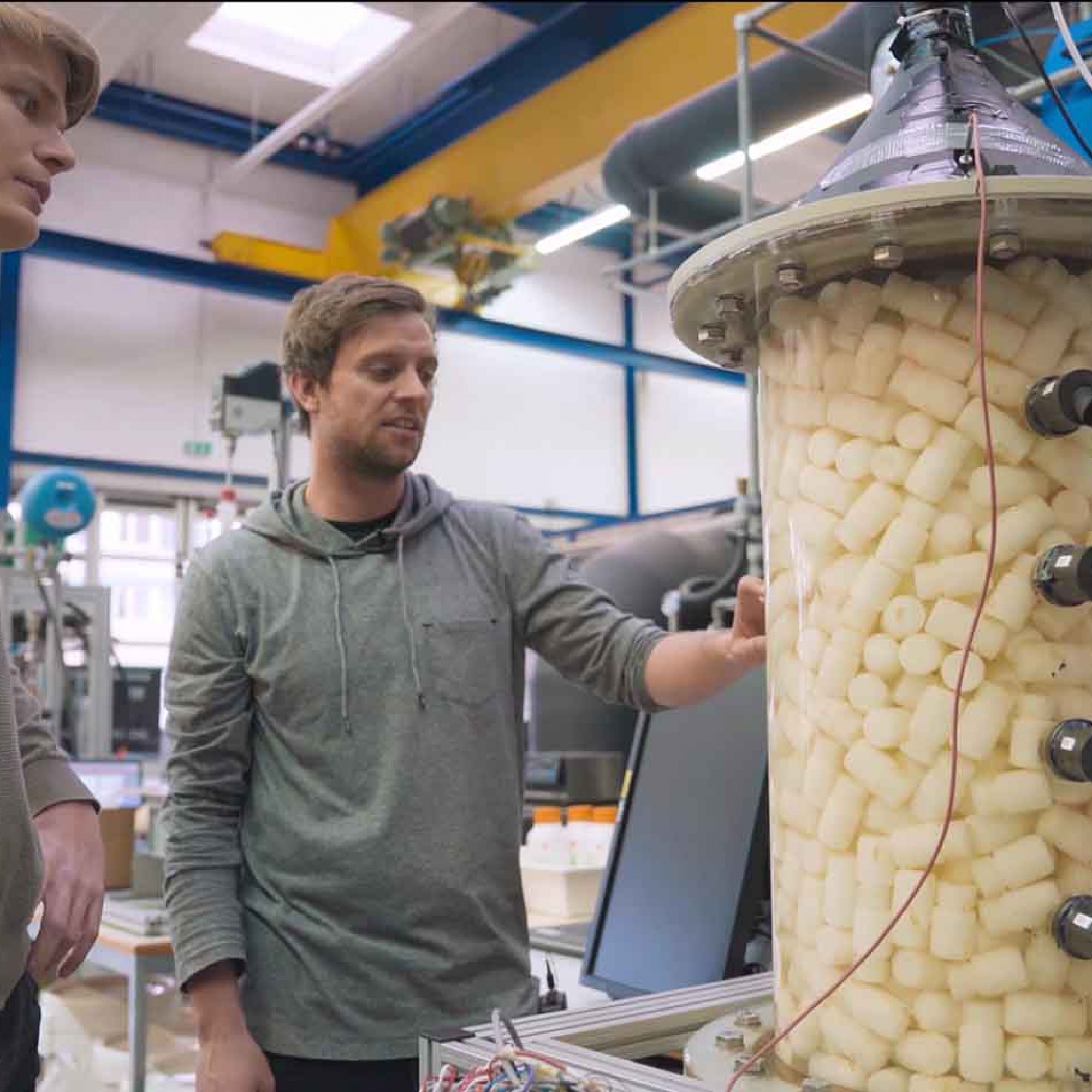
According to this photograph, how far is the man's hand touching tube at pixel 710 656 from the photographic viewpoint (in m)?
0.99

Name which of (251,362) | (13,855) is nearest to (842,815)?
(13,855)

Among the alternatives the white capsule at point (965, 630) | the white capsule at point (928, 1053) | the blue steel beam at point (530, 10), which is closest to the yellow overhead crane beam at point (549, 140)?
the blue steel beam at point (530, 10)

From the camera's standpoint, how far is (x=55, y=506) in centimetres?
467

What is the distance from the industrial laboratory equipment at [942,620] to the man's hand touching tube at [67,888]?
574 millimetres

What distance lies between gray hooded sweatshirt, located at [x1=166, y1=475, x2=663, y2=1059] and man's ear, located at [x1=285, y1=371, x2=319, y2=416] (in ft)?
0.54

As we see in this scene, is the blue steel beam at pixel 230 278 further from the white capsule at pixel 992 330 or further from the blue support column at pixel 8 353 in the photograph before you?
the white capsule at pixel 992 330

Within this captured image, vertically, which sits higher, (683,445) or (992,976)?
(683,445)

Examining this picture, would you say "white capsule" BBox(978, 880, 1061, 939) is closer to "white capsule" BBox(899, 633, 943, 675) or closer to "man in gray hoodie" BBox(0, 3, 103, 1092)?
"white capsule" BBox(899, 633, 943, 675)

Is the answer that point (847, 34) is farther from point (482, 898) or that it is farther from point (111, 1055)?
point (111, 1055)

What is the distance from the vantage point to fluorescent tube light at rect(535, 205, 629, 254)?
257 inches

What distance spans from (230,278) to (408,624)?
253 inches

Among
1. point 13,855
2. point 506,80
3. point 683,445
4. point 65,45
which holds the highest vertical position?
point 506,80

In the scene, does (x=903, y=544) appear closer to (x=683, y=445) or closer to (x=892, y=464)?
(x=892, y=464)

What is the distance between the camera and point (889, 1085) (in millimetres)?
658
